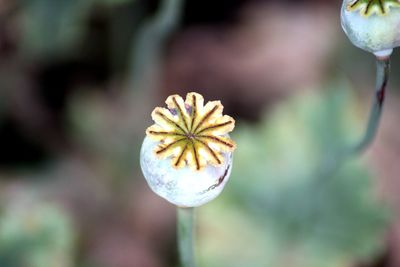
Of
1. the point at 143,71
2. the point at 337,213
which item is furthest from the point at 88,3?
the point at 337,213

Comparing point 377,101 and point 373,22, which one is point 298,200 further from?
point 373,22

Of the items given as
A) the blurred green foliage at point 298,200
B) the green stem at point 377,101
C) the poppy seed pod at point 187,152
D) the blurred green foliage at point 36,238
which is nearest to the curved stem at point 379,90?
the green stem at point 377,101

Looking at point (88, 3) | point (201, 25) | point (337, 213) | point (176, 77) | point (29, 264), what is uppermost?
point (201, 25)

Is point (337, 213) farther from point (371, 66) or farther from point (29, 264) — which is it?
point (29, 264)

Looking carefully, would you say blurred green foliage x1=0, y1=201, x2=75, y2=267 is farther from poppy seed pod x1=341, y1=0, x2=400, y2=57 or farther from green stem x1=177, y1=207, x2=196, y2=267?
poppy seed pod x1=341, y1=0, x2=400, y2=57

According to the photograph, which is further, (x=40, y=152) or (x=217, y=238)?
(x=40, y=152)

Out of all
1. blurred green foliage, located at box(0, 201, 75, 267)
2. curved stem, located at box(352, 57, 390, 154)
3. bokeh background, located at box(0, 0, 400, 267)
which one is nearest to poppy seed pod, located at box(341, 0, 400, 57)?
curved stem, located at box(352, 57, 390, 154)

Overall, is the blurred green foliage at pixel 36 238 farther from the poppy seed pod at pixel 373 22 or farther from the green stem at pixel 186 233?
the poppy seed pod at pixel 373 22

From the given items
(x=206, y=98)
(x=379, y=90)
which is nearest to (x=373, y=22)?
(x=379, y=90)
